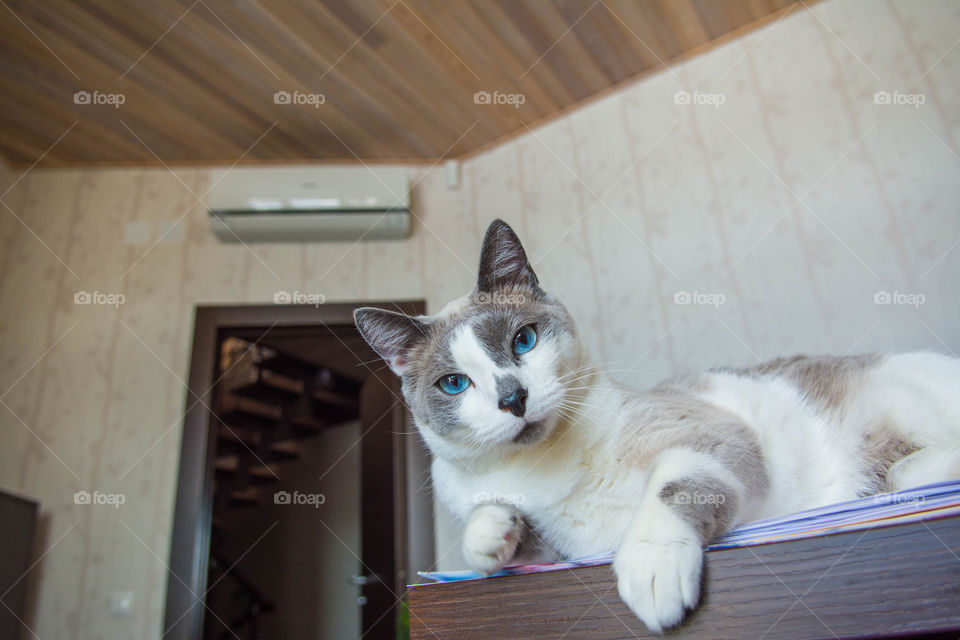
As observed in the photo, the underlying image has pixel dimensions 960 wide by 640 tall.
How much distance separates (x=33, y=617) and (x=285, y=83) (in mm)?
2632

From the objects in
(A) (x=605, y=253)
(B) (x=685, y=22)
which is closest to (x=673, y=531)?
(A) (x=605, y=253)

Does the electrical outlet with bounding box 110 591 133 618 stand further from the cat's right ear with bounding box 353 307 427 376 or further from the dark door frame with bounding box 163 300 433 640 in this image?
the cat's right ear with bounding box 353 307 427 376

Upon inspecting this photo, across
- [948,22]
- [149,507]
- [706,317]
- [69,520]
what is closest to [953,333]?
[706,317]

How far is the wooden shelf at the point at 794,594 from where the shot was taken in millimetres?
485

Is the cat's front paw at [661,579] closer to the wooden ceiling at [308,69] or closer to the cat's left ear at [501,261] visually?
the cat's left ear at [501,261]

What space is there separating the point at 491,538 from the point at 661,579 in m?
0.33

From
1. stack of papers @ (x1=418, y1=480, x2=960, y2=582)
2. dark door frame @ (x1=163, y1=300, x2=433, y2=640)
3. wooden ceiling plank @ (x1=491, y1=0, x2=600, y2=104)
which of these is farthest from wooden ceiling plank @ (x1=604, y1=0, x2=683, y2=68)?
stack of papers @ (x1=418, y1=480, x2=960, y2=582)

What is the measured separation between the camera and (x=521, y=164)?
3.29 meters

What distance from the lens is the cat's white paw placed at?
877mm

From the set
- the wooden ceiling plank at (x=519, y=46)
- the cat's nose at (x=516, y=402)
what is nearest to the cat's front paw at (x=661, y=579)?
the cat's nose at (x=516, y=402)

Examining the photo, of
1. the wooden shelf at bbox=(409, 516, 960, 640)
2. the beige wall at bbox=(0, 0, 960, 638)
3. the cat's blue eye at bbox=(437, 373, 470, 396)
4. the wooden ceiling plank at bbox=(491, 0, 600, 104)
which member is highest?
the wooden ceiling plank at bbox=(491, 0, 600, 104)

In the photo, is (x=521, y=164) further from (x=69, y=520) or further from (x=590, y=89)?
(x=69, y=520)

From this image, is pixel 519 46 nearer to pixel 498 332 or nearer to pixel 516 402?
pixel 498 332

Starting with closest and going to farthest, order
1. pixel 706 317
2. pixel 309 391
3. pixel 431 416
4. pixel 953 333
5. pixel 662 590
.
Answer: pixel 662 590
pixel 431 416
pixel 953 333
pixel 706 317
pixel 309 391
